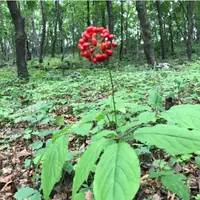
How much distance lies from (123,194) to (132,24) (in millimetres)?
44890

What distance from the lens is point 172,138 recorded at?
→ 101 cm

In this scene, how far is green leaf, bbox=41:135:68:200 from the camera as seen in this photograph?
1087 mm

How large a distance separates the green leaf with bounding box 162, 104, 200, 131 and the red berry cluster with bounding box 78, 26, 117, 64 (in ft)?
1.55

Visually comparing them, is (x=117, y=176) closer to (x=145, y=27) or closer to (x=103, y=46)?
(x=103, y=46)

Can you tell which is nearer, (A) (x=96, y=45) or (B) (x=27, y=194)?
(A) (x=96, y=45)

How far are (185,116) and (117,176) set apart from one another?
48 cm

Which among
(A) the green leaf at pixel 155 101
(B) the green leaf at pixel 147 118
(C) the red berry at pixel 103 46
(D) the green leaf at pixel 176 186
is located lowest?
(D) the green leaf at pixel 176 186

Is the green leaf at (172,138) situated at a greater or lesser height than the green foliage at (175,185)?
greater

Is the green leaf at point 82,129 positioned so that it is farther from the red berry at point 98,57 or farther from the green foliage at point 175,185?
the green foliage at point 175,185

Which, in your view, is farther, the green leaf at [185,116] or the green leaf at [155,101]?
the green leaf at [155,101]

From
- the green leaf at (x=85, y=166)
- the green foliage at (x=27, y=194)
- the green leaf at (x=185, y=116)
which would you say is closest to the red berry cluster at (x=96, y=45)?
the green leaf at (x=185, y=116)

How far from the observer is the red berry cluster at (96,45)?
1479 mm

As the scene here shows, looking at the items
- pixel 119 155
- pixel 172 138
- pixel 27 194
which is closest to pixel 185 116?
pixel 172 138

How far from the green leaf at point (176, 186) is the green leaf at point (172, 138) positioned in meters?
0.71
